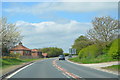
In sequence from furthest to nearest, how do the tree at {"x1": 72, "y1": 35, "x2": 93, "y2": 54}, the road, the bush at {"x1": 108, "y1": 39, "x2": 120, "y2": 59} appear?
the tree at {"x1": 72, "y1": 35, "x2": 93, "y2": 54}
the bush at {"x1": 108, "y1": 39, "x2": 120, "y2": 59}
the road

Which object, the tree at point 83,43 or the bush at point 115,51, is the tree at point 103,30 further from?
the bush at point 115,51

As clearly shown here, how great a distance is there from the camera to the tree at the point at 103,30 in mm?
52812

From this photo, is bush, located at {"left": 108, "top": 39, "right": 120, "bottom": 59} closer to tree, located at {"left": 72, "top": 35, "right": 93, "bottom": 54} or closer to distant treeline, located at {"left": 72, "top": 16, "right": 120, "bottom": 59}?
distant treeline, located at {"left": 72, "top": 16, "right": 120, "bottom": 59}

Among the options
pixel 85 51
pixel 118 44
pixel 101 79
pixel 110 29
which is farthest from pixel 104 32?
pixel 101 79

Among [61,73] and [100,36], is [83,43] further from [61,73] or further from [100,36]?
[61,73]

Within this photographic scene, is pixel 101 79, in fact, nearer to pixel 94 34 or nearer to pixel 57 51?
pixel 94 34

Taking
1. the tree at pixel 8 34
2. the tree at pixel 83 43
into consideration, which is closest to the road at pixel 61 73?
the tree at pixel 8 34

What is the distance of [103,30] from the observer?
176 feet

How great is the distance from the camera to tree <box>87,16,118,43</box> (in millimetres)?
52812

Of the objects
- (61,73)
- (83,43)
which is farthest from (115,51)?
(83,43)

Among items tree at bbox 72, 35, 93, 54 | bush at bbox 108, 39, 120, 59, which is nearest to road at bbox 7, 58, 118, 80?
bush at bbox 108, 39, 120, 59

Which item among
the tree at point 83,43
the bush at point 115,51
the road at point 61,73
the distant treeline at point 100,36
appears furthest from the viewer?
the tree at point 83,43

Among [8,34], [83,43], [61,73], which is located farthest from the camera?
[83,43]

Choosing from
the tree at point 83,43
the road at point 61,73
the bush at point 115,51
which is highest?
the tree at point 83,43
